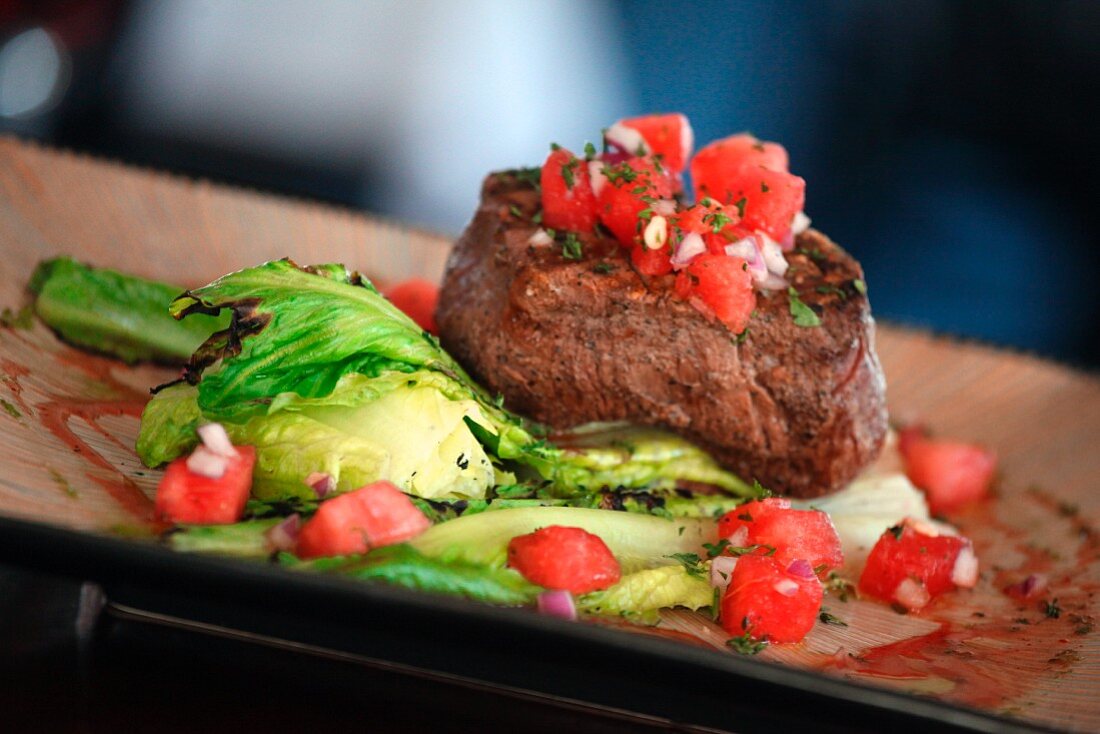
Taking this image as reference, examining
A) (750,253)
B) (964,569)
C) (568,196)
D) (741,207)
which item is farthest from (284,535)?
(964,569)

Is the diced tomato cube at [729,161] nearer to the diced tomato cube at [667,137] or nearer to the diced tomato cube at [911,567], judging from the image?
the diced tomato cube at [667,137]

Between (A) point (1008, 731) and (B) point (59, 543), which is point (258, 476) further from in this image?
(A) point (1008, 731)

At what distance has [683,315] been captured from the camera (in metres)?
4.09

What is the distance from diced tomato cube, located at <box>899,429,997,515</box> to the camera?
18.1ft

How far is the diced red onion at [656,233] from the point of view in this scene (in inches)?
158

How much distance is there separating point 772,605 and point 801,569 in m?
0.18

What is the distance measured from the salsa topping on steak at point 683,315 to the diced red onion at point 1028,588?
2.74 ft

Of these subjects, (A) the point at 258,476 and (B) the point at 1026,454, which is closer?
(A) the point at 258,476

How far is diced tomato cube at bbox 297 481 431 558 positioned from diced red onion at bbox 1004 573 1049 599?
2.71m

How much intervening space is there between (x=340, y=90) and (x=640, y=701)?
990cm

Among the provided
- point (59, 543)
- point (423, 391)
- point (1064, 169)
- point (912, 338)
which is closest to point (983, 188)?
point (1064, 169)

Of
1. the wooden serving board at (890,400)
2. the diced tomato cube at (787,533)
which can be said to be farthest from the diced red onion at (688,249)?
the wooden serving board at (890,400)

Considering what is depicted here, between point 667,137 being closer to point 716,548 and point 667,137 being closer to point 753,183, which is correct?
point 753,183

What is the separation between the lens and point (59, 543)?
106 inches
